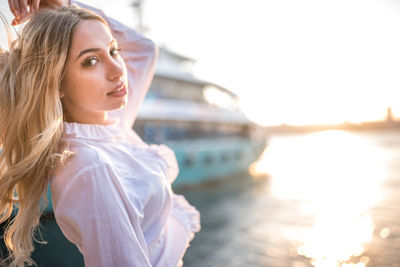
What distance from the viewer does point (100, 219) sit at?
71 centimetres

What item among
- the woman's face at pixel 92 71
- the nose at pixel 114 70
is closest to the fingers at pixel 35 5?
the woman's face at pixel 92 71

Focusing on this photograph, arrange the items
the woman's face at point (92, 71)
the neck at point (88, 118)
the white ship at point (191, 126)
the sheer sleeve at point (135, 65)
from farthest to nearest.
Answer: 1. the white ship at point (191, 126)
2. the sheer sleeve at point (135, 65)
3. the neck at point (88, 118)
4. the woman's face at point (92, 71)

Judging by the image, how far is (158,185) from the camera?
0.90 m

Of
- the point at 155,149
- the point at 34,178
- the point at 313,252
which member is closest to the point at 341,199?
the point at 313,252

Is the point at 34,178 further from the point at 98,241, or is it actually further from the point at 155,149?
the point at 155,149

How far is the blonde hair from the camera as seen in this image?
2.61ft

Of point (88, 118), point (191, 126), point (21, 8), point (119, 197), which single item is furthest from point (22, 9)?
point (191, 126)

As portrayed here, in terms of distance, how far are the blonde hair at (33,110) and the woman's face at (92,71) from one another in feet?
0.09

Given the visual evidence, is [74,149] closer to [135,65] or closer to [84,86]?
[84,86]

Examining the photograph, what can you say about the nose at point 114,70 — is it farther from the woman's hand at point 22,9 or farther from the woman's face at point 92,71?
the woman's hand at point 22,9

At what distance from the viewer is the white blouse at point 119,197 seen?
712mm

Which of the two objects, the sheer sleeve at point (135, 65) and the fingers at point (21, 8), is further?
the sheer sleeve at point (135, 65)

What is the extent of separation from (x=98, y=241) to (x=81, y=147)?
0.88 ft

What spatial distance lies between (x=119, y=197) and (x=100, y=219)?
0.07m
